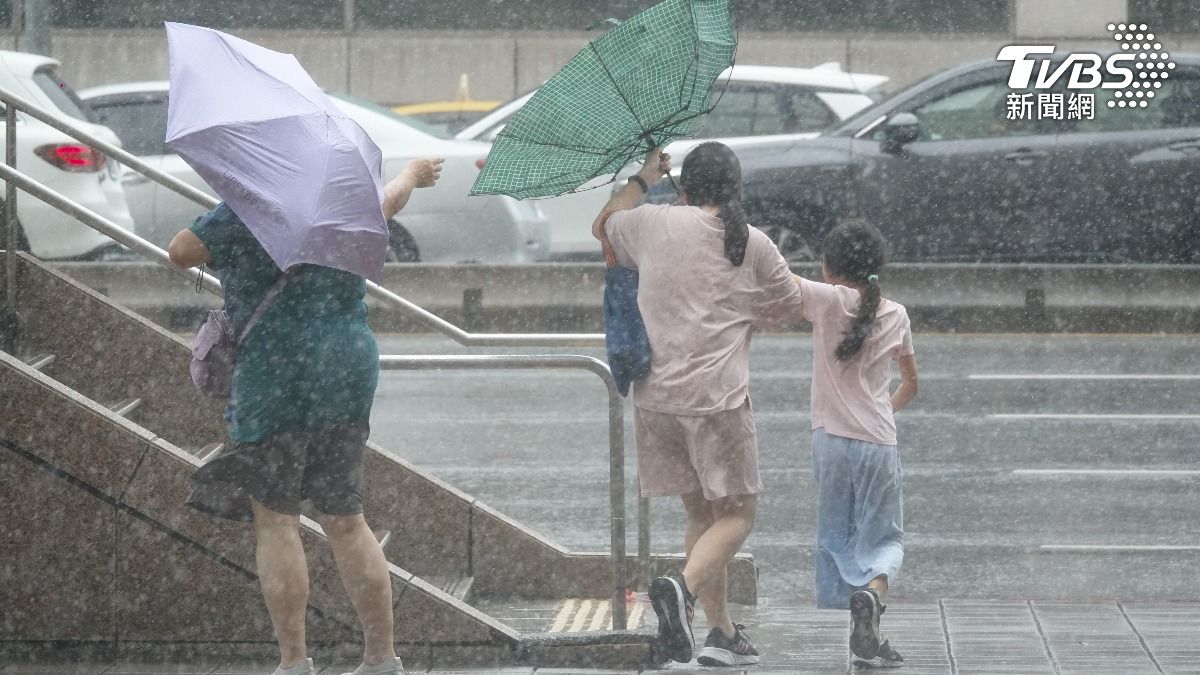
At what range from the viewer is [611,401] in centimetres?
650

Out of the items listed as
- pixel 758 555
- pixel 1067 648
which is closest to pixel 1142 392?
pixel 758 555

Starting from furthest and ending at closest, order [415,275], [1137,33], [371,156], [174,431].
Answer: [1137,33] → [415,275] → [174,431] → [371,156]

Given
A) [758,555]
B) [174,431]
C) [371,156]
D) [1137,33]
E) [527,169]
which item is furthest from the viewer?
[1137,33]

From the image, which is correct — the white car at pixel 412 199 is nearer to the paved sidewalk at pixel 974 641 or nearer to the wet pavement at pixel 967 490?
the wet pavement at pixel 967 490

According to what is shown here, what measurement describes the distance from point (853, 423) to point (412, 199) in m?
10.5

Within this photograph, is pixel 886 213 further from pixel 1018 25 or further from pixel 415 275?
pixel 1018 25

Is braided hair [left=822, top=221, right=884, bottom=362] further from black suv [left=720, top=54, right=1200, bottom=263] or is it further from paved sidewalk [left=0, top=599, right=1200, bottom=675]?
black suv [left=720, top=54, right=1200, bottom=263]

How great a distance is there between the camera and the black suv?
53.2ft

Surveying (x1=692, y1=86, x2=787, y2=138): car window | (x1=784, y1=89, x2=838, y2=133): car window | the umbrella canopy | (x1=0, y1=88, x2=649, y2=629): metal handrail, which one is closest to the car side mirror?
(x1=784, y1=89, x2=838, y2=133): car window

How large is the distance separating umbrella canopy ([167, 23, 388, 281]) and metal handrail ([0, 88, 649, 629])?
21.9 inches

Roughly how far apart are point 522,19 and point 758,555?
2371cm

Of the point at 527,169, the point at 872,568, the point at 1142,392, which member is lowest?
the point at 1142,392

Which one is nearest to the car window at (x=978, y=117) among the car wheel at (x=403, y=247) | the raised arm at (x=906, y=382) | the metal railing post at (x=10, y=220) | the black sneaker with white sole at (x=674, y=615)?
the car wheel at (x=403, y=247)

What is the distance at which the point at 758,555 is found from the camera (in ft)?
28.2
